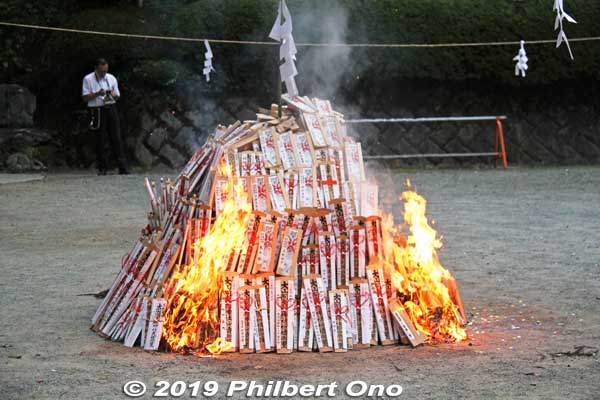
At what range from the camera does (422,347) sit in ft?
20.9

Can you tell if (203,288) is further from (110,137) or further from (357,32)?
(357,32)

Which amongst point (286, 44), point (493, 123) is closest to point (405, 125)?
point (493, 123)

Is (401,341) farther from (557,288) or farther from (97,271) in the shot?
(97,271)

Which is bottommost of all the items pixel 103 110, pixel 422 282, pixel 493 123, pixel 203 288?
pixel 422 282

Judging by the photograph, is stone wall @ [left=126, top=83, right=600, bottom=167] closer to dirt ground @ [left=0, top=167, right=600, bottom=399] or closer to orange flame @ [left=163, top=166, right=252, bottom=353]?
dirt ground @ [left=0, top=167, right=600, bottom=399]

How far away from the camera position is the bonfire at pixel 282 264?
250 inches

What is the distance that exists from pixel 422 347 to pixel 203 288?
138 cm

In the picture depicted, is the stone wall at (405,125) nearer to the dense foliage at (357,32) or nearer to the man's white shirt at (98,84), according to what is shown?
the dense foliage at (357,32)

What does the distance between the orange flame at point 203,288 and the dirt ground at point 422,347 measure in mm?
166

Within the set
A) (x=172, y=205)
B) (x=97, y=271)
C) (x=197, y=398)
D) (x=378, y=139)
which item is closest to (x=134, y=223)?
(x=97, y=271)

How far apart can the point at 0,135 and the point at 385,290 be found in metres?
14.1

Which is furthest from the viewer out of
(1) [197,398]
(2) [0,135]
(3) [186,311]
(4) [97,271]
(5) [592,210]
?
(2) [0,135]

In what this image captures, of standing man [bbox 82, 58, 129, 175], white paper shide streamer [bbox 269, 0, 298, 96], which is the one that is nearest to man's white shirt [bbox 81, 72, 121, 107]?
standing man [bbox 82, 58, 129, 175]

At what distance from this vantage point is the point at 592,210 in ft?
43.2
